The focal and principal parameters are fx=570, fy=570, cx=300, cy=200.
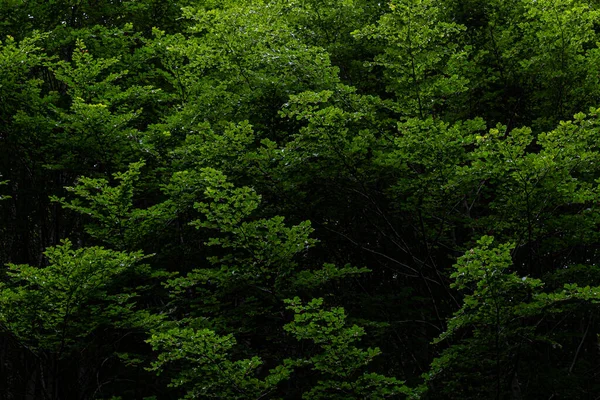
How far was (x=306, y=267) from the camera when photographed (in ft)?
29.2

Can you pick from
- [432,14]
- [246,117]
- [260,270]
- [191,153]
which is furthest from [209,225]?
[432,14]

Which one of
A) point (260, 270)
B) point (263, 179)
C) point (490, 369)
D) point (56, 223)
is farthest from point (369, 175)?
point (56, 223)

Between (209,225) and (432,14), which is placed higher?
(432,14)

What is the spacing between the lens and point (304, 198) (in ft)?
24.3

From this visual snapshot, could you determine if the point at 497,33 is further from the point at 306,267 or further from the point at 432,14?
the point at 306,267

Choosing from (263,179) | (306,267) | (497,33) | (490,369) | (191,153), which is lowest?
(490,369)

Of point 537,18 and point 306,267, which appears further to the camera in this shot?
point 306,267

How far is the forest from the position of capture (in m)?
5.66

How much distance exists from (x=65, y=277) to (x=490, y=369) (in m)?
4.94

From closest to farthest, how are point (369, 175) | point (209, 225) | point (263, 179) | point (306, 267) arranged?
point (209, 225) < point (263, 179) < point (369, 175) < point (306, 267)

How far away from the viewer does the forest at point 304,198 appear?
5.66 meters

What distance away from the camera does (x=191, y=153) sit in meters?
7.05

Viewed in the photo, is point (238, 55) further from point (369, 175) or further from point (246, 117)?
point (369, 175)

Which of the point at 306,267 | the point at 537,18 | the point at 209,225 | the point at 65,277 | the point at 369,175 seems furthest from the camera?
the point at 306,267
